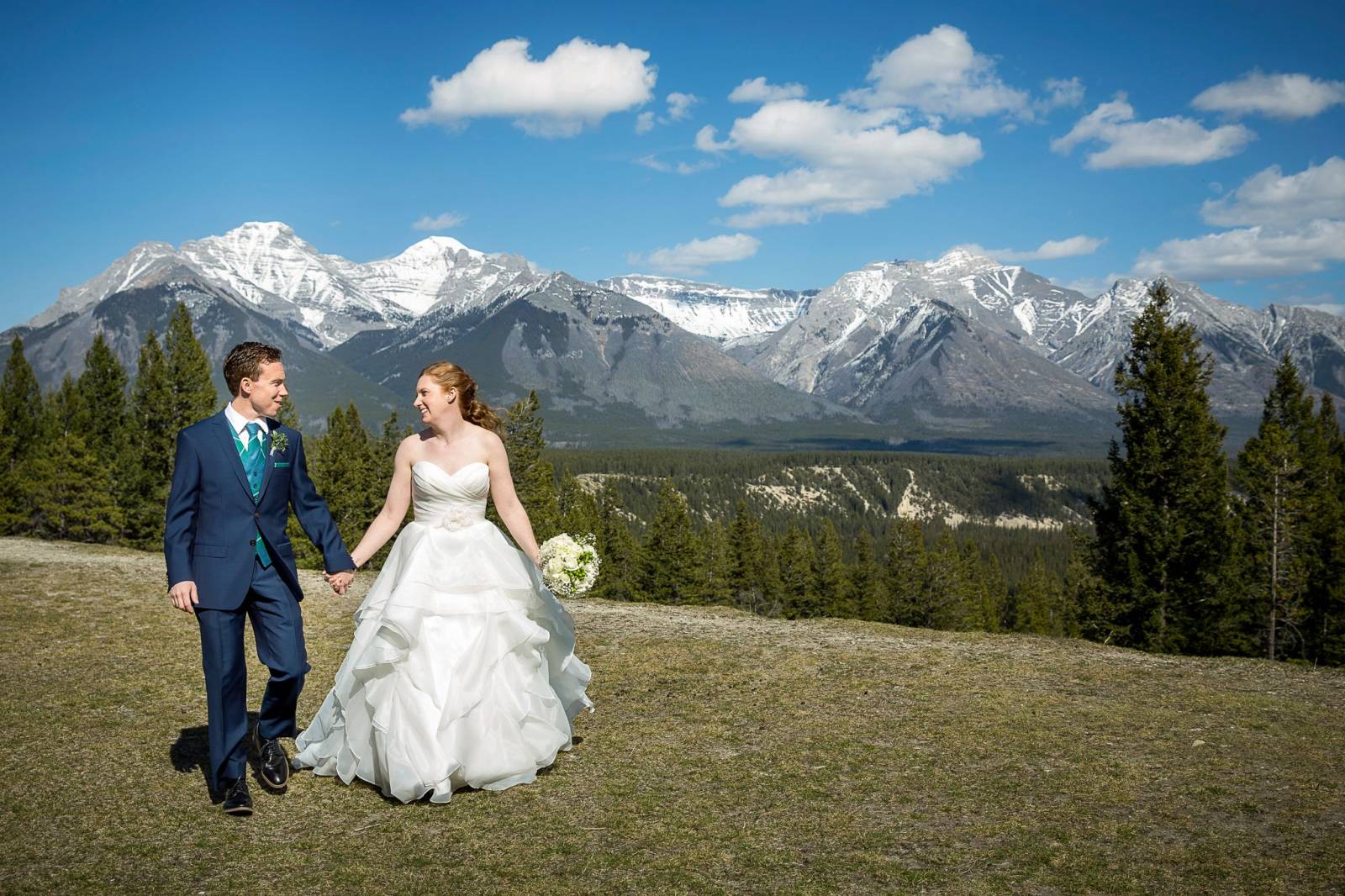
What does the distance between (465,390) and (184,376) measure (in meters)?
48.0

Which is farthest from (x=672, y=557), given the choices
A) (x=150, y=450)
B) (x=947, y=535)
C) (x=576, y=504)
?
(x=150, y=450)

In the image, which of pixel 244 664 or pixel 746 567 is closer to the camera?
pixel 244 664

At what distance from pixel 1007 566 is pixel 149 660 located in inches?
6120

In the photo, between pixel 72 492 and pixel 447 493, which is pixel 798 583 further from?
pixel 447 493

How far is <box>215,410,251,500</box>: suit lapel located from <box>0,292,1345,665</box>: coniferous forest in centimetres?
2399

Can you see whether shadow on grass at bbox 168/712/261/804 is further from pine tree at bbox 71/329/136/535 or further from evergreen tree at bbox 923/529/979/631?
evergreen tree at bbox 923/529/979/631

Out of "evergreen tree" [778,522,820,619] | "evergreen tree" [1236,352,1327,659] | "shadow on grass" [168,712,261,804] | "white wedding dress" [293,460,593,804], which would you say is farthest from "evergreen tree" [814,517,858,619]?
"white wedding dress" [293,460,593,804]

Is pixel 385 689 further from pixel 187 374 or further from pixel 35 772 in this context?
pixel 187 374

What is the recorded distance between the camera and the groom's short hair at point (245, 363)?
8344mm

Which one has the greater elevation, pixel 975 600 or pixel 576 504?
pixel 576 504

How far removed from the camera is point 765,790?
875cm

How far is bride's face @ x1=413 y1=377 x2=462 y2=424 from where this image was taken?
30.6ft

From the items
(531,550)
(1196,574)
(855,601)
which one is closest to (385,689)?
(531,550)

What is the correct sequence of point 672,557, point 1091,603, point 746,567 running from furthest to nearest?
point 746,567, point 672,557, point 1091,603
